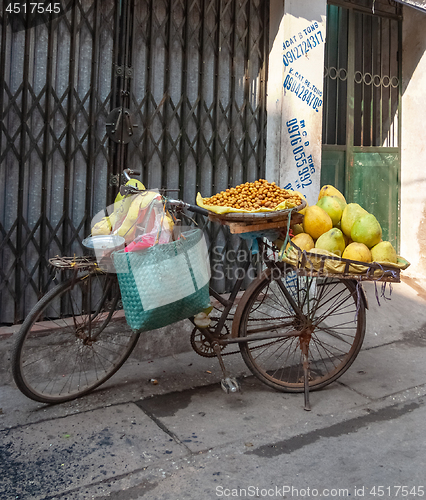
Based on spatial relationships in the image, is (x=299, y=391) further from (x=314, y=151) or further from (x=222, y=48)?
(x=222, y=48)

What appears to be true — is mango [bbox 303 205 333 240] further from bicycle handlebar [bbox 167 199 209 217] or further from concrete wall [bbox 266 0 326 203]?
concrete wall [bbox 266 0 326 203]

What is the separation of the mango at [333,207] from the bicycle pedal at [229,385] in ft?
4.55

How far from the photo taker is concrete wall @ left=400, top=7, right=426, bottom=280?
256 inches

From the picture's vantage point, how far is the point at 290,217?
328cm

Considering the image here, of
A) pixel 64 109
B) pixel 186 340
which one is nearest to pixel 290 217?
pixel 186 340

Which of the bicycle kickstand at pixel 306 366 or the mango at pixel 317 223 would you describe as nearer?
the mango at pixel 317 223

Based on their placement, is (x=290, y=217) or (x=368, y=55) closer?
(x=290, y=217)

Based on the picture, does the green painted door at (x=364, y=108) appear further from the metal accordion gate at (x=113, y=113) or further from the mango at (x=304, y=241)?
the mango at (x=304, y=241)

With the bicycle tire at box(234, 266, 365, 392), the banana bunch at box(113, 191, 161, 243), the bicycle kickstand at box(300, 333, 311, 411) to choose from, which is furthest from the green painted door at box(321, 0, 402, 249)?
the banana bunch at box(113, 191, 161, 243)

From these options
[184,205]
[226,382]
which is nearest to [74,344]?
[226,382]

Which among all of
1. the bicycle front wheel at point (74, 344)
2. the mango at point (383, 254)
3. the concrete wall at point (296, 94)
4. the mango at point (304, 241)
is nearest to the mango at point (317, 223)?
the mango at point (304, 241)

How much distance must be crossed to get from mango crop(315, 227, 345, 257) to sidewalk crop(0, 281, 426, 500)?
1166mm

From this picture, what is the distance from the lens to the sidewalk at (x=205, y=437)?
2.62 meters

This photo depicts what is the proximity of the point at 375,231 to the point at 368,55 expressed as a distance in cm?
426
